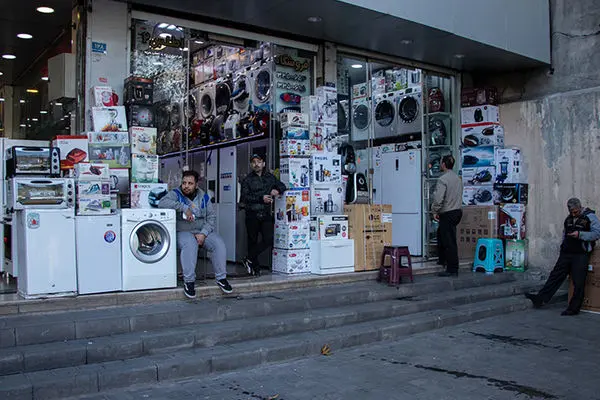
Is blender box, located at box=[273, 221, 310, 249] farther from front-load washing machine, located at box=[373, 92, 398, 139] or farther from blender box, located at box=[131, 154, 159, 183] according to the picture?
front-load washing machine, located at box=[373, 92, 398, 139]

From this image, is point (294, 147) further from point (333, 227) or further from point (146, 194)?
point (146, 194)

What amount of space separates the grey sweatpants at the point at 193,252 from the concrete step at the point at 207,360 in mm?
1233

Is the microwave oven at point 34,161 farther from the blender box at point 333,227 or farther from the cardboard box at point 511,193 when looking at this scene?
the cardboard box at point 511,193

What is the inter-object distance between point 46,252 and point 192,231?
1.69m

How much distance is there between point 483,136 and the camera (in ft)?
36.2

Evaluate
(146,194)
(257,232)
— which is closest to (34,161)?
(146,194)

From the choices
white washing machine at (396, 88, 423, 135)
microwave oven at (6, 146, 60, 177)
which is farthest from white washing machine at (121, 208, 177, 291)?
white washing machine at (396, 88, 423, 135)

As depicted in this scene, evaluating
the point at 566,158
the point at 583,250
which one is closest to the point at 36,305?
the point at 583,250

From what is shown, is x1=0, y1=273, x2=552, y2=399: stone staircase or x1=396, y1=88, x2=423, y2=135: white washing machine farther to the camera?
x1=396, y1=88, x2=423, y2=135: white washing machine

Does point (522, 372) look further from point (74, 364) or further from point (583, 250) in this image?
point (74, 364)

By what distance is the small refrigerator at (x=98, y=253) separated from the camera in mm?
6160

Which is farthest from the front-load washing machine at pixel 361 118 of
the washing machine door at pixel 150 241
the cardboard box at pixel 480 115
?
the washing machine door at pixel 150 241

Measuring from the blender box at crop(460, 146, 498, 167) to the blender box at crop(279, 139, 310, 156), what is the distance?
13.4 ft

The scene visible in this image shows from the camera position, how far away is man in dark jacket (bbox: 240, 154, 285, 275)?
811cm
